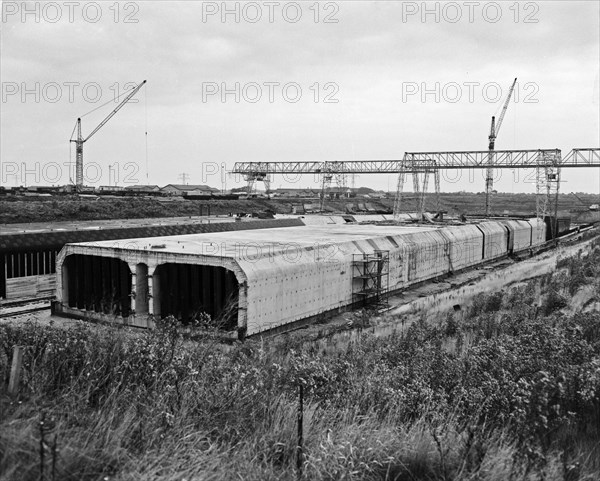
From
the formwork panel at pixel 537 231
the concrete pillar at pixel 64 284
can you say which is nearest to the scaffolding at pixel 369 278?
the concrete pillar at pixel 64 284

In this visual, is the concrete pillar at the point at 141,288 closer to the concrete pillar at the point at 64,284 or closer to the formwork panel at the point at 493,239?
the concrete pillar at the point at 64,284

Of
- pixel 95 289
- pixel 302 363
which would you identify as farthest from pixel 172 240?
pixel 302 363

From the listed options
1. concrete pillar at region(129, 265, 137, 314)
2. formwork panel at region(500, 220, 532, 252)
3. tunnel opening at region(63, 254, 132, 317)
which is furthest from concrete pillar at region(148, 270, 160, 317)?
formwork panel at region(500, 220, 532, 252)

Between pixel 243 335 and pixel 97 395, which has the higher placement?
pixel 97 395

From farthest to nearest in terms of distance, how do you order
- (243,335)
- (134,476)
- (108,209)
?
(108,209) < (243,335) < (134,476)

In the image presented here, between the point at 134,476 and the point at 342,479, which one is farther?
the point at 342,479

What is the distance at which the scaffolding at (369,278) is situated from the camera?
2242 centimetres

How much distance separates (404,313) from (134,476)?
16384 mm

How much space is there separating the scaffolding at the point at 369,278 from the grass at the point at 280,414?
1287cm

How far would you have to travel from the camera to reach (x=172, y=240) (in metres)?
22.7

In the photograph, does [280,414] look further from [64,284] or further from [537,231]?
[537,231]

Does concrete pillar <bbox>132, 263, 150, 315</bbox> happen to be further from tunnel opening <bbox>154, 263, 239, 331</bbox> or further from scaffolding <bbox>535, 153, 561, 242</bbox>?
scaffolding <bbox>535, 153, 561, 242</bbox>

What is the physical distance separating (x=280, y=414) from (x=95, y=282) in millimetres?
15987

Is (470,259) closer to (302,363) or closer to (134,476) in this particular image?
(302,363)
